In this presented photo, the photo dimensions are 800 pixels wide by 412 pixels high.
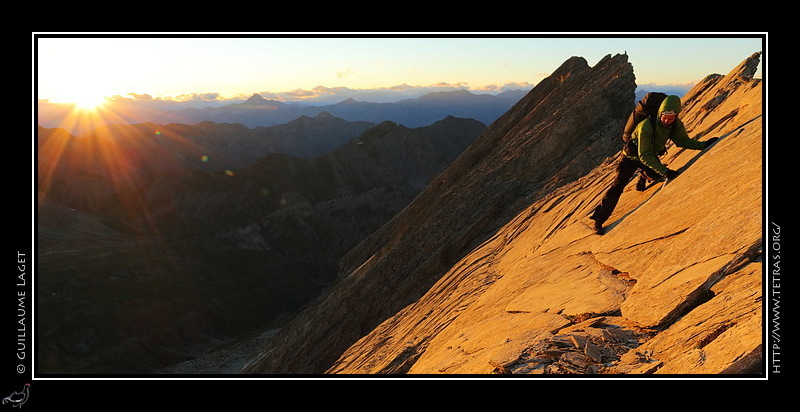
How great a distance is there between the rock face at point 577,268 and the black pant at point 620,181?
31cm

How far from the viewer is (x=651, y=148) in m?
8.27

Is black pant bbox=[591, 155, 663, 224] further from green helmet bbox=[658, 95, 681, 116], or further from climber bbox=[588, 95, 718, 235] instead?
green helmet bbox=[658, 95, 681, 116]

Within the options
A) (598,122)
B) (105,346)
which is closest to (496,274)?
(598,122)

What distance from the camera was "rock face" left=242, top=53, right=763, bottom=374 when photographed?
17.5ft

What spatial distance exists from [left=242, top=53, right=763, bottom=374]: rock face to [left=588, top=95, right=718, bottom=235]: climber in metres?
0.29

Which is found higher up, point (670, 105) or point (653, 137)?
point (670, 105)

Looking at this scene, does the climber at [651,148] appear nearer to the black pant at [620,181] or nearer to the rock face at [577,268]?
the black pant at [620,181]

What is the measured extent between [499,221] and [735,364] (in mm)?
12545

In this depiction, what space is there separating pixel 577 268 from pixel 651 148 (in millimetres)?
2569

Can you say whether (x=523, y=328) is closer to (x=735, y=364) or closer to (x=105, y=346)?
(x=735, y=364)

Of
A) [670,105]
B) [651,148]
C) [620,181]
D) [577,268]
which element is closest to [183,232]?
[577,268]

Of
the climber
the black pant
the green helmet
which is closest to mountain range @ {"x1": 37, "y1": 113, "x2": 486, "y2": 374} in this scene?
the black pant

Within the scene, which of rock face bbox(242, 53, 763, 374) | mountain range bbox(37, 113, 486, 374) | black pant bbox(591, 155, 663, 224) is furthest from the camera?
mountain range bbox(37, 113, 486, 374)

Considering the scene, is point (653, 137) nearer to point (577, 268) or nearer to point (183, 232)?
point (577, 268)
